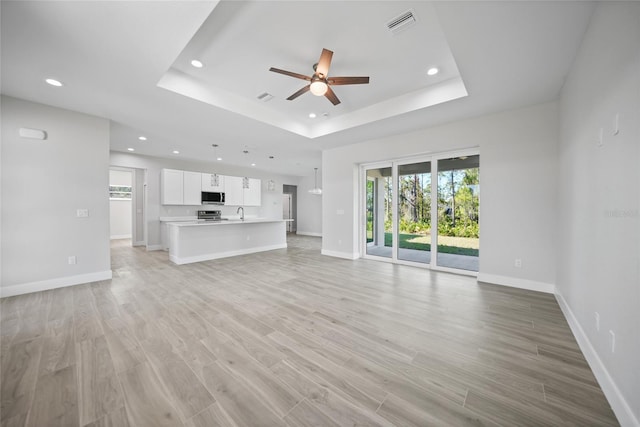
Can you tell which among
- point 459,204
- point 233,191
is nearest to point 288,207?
point 233,191

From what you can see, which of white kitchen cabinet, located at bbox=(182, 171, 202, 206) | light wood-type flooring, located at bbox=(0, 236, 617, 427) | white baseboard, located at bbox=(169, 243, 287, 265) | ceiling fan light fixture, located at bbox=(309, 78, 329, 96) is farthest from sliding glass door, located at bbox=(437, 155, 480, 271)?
→ white kitchen cabinet, located at bbox=(182, 171, 202, 206)

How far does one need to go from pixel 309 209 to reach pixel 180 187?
216 inches

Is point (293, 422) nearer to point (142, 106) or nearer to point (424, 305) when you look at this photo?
point (424, 305)

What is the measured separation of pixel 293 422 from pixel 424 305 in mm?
2199

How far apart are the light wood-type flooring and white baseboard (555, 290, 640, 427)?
0.05 m

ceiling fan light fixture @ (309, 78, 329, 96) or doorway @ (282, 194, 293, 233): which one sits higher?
ceiling fan light fixture @ (309, 78, 329, 96)

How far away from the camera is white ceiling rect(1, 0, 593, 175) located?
76.6 inches

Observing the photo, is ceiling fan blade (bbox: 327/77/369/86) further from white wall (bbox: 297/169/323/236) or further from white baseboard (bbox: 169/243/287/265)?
white wall (bbox: 297/169/323/236)

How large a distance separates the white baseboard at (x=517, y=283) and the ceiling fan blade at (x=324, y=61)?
3994mm

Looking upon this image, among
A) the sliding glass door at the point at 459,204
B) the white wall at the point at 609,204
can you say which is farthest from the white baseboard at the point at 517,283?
the white wall at the point at 609,204

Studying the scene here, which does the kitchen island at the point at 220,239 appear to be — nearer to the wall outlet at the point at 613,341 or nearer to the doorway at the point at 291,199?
the doorway at the point at 291,199

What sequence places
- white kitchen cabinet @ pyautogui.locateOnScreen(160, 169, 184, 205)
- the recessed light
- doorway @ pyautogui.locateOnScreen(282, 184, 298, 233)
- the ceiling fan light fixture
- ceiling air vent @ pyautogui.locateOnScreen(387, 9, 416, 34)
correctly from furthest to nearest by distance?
doorway @ pyautogui.locateOnScreen(282, 184, 298, 233) → white kitchen cabinet @ pyautogui.locateOnScreen(160, 169, 184, 205) → the recessed light → the ceiling fan light fixture → ceiling air vent @ pyautogui.locateOnScreen(387, 9, 416, 34)

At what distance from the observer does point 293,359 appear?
188 cm

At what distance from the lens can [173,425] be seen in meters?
1.29
